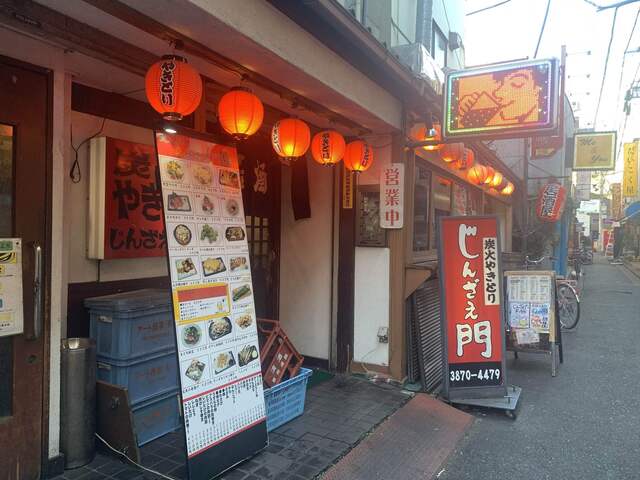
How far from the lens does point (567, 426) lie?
522cm

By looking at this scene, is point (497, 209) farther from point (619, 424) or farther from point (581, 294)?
point (619, 424)

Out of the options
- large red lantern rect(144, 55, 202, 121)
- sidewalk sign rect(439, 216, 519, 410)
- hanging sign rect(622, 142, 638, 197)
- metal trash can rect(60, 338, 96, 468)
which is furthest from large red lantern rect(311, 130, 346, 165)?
hanging sign rect(622, 142, 638, 197)

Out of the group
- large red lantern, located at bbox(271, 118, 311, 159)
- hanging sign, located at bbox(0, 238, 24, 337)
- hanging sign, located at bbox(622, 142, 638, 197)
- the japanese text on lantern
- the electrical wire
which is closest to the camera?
hanging sign, located at bbox(0, 238, 24, 337)

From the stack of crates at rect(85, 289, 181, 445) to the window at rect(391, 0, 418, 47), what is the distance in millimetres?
5824

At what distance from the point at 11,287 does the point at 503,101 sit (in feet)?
18.4

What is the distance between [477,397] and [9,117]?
562 centimetres

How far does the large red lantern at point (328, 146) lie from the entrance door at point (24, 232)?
118 inches

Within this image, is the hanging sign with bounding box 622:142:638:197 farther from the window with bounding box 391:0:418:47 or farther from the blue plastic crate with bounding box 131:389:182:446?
the blue plastic crate with bounding box 131:389:182:446

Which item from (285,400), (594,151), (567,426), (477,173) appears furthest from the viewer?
(594,151)

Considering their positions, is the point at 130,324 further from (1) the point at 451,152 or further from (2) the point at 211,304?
(1) the point at 451,152

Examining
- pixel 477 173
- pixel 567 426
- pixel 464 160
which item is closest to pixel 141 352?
pixel 567 426

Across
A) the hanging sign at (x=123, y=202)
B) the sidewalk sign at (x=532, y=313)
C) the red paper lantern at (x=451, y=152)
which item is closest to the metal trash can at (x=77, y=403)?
the hanging sign at (x=123, y=202)

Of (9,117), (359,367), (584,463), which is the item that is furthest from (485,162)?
(9,117)

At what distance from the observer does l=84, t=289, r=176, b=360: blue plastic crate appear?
4.14 meters
